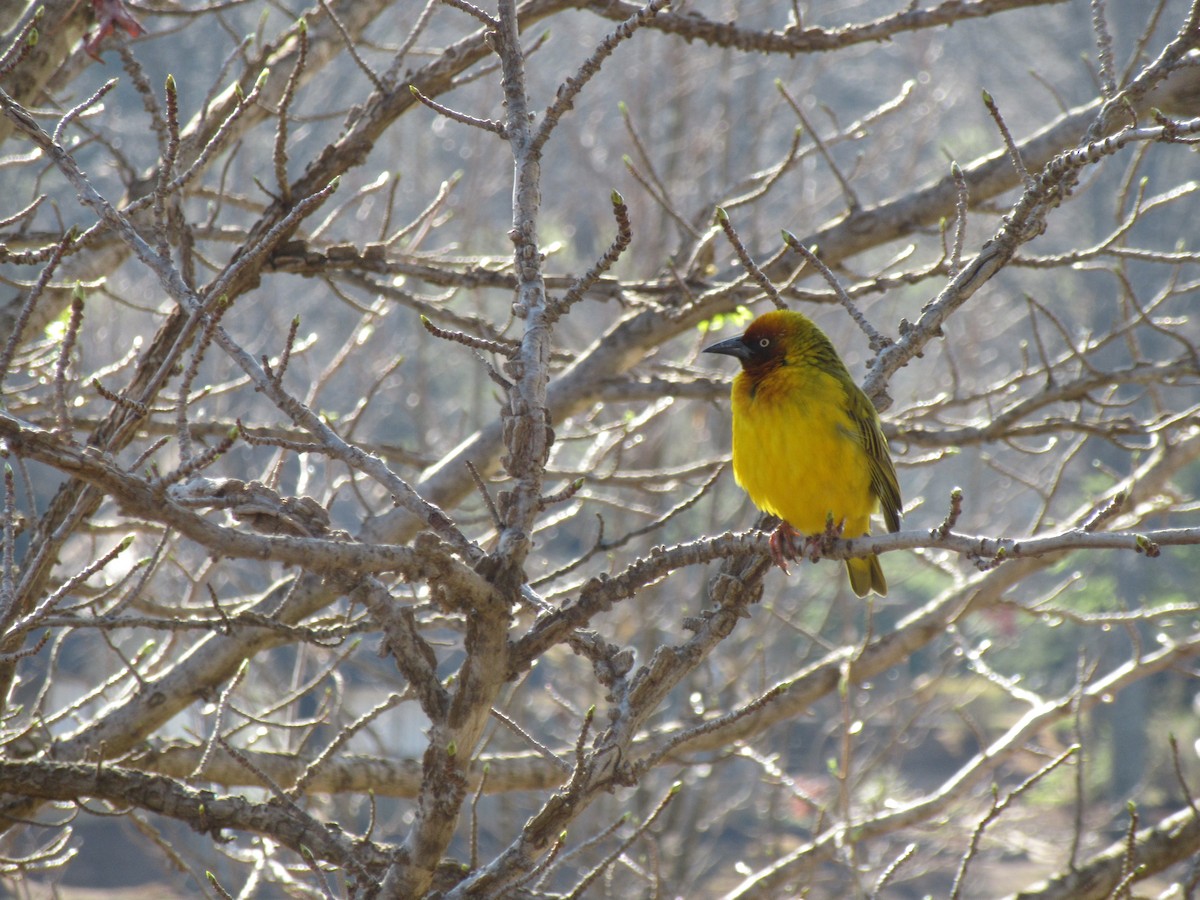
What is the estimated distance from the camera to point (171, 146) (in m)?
2.36

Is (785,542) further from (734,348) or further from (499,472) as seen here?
(499,472)

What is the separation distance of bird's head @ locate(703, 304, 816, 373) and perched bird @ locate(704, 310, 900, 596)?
42 millimetres

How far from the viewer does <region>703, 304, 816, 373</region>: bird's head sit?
165 inches

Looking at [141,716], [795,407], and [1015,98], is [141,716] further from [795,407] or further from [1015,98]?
[1015,98]

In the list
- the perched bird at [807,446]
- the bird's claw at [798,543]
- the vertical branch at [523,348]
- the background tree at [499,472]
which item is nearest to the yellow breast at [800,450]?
the perched bird at [807,446]

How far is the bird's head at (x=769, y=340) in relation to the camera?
420 cm

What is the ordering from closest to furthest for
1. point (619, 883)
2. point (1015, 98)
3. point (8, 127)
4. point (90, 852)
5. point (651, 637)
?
point (8, 127) → point (651, 637) → point (619, 883) → point (90, 852) → point (1015, 98)

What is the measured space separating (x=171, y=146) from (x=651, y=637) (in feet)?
27.1

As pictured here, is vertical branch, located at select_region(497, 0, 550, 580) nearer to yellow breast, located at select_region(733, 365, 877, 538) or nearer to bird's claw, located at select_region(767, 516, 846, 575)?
bird's claw, located at select_region(767, 516, 846, 575)

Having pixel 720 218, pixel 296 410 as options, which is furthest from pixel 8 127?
pixel 720 218

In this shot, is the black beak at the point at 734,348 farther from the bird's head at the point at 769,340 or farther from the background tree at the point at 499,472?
the background tree at the point at 499,472

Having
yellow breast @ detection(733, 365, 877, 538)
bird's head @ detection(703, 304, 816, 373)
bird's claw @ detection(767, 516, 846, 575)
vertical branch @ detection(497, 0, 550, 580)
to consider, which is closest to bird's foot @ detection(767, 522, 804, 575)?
bird's claw @ detection(767, 516, 846, 575)

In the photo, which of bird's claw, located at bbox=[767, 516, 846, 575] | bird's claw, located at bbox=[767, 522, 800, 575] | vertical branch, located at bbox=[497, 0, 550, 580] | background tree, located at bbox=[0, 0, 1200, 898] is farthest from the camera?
bird's claw, located at bbox=[767, 522, 800, 575]

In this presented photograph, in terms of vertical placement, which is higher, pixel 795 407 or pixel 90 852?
pixel 90 852
